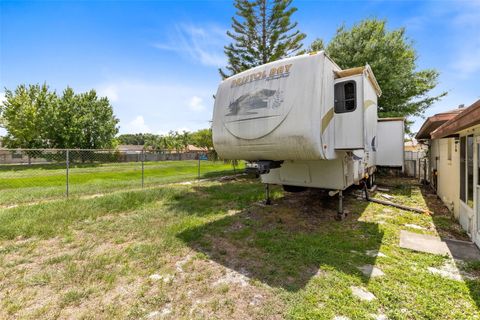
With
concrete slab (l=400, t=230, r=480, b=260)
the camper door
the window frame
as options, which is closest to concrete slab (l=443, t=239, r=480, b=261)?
concrete slab (l=400, t=230, r=480, b=260)

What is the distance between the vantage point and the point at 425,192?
27.6ft

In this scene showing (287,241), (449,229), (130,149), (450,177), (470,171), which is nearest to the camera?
(287,241)

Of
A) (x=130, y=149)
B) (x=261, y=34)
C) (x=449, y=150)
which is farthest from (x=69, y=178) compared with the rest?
(x=130, y=149)

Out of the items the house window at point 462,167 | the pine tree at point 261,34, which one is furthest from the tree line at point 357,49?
the house window at point 462,167

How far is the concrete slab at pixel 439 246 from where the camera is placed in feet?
11.5

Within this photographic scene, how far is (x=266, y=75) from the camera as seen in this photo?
404 cm

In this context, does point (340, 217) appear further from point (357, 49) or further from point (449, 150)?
point (357, 49)

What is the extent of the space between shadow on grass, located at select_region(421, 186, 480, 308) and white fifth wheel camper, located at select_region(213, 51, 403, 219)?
1.97 metres

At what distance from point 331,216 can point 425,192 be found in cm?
537

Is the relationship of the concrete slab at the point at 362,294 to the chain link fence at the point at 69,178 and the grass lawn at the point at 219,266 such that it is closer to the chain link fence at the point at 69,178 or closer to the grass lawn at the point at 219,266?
the grass lawn at the point at 219,266

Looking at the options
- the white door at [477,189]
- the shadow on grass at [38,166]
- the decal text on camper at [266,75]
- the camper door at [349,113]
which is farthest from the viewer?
the shadow on grass at [38,166]

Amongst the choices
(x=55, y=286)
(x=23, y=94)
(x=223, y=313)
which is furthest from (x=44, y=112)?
(x=223, y=313)

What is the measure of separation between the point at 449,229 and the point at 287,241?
3.38m

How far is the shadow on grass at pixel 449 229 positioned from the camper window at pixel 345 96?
281cm
